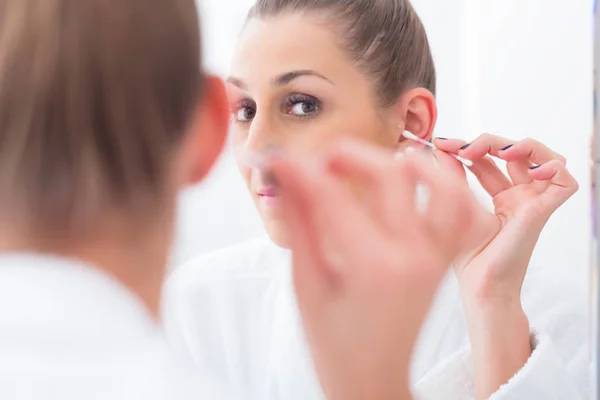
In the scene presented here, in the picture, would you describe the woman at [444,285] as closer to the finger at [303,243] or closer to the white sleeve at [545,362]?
the white sleeve at [545,362]

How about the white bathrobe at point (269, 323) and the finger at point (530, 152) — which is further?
the white bathrobe at point (269, 323)

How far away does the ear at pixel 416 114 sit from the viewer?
77cm

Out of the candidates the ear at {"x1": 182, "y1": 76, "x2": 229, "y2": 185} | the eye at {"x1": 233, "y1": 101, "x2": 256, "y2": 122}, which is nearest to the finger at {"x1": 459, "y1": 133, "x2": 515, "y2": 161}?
the eye at {"x1": 233, "y1": 101, "x2": 256, "y2": 122}

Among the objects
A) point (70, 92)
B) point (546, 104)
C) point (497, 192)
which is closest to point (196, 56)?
point (70, 92)

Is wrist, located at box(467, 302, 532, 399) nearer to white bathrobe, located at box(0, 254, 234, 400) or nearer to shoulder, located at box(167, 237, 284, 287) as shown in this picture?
shoulder, located at box(167, 237, 284, 287)

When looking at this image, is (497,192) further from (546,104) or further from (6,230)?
(6,230)

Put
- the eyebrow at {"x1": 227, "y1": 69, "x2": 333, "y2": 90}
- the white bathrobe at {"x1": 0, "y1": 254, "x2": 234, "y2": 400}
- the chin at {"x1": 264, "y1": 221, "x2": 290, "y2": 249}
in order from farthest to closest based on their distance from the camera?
1. the chin at {"x1": 264, "y1": 221, "x2": 290, "y2": 249}
2. the eyebrow at {"x1": 227, "y1": 69, "x2": 333, "y2": 90}
3. the white bathrobe at {"x1": 0, "y1": 254, "x2": 234, "y2": 400}

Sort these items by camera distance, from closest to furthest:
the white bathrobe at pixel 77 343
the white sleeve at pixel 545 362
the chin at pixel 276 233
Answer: the white bathrobe at pixel 77 343 < the white sleeve at pixel 545 362 < the chin at pixel 276 233

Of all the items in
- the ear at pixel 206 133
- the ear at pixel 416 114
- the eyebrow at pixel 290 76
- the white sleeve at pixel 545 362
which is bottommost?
the white sleeve at pixel 545 362

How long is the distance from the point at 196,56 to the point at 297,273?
11 cm

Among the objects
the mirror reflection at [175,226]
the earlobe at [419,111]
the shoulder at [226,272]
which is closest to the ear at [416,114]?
the earlobe at [419,111]

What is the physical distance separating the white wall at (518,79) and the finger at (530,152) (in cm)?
18

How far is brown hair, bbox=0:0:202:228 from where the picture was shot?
0.94 ft

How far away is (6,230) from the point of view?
11.6 inches
